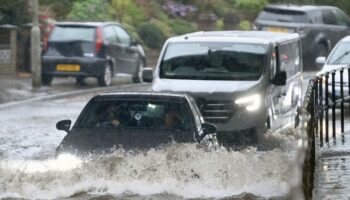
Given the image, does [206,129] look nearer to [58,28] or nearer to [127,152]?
[127,152]

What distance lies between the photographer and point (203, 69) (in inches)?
745

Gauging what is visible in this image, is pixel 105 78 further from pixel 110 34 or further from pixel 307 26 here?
pixel 307 26

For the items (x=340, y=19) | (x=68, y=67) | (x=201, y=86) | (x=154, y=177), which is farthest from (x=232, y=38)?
(x=340, y=19)

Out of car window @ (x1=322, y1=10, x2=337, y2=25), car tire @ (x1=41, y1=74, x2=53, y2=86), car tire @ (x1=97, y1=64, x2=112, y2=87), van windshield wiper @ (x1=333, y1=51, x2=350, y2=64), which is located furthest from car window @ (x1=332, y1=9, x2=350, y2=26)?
van windshield wiper @ (x1=333, y1=51, x2=350, y2=64)

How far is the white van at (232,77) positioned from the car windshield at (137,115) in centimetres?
419

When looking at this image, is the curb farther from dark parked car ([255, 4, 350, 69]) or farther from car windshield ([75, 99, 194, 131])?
car windshield ([75, 99, 194, 131])

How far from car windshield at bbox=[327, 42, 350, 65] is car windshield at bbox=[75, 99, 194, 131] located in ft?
40.0

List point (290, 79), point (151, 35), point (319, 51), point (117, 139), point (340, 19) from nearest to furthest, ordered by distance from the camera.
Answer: point (117, 139) → point (290, 79) → point (319, 51) → point (340, 19) → point (151, 35)

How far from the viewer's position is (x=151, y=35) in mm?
40156

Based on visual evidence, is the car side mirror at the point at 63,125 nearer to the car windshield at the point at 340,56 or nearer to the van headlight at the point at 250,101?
the van headlight at the point at 250,101

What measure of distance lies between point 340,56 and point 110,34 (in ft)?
24.2

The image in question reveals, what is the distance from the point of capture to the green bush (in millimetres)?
40000

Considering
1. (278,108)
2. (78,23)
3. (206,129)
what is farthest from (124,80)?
(206,129)

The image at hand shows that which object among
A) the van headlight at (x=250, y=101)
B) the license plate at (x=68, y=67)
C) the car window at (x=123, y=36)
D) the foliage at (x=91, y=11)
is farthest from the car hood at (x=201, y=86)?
the foliage at (x=91, y=11)
